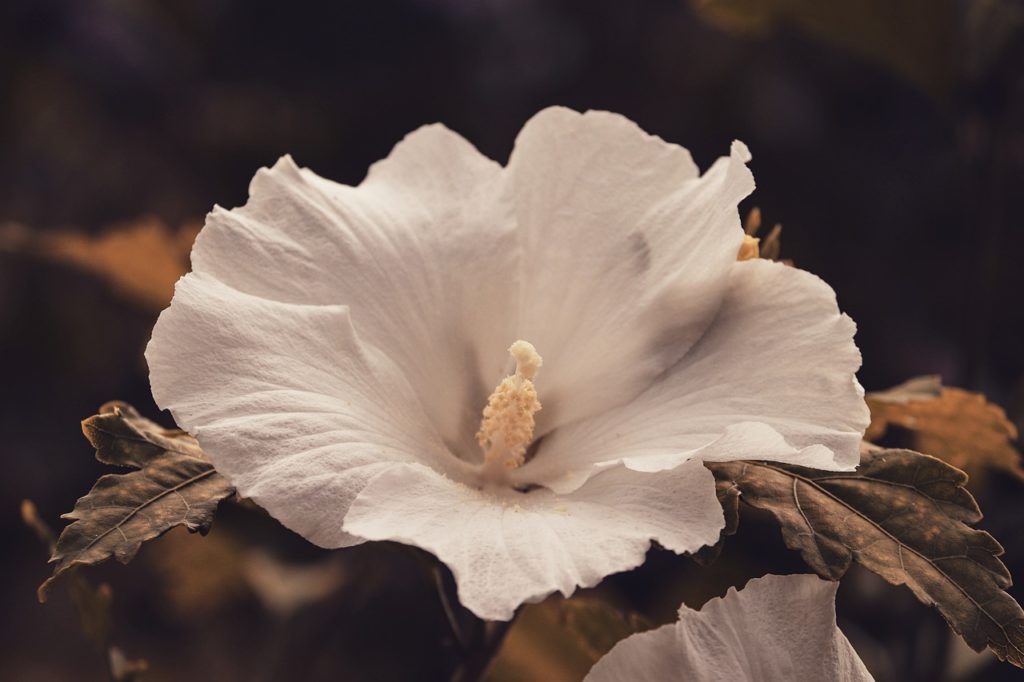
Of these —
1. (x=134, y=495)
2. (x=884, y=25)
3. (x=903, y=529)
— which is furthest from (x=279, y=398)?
(x=884, y=25)

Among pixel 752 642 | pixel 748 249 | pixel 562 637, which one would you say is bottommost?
pixel 562 637

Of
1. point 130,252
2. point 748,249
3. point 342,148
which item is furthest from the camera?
point 342,148

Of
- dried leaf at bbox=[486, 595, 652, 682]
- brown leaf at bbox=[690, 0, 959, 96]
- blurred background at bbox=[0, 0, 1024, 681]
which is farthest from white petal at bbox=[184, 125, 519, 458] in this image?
blurred background at bbox=[0, 0, 1024, 681]

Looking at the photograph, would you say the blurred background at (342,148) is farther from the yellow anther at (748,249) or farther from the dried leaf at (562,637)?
the yellow anther at (748,249)

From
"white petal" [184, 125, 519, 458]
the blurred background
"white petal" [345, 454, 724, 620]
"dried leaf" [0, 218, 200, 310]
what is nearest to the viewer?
"white petal" [345, 454, 724, 620]

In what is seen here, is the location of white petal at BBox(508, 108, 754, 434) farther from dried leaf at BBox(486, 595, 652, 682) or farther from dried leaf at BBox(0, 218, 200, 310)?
dried leaf at BBox(0, 218, 200, 310)

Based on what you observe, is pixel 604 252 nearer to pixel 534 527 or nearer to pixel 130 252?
pixel 534 527
